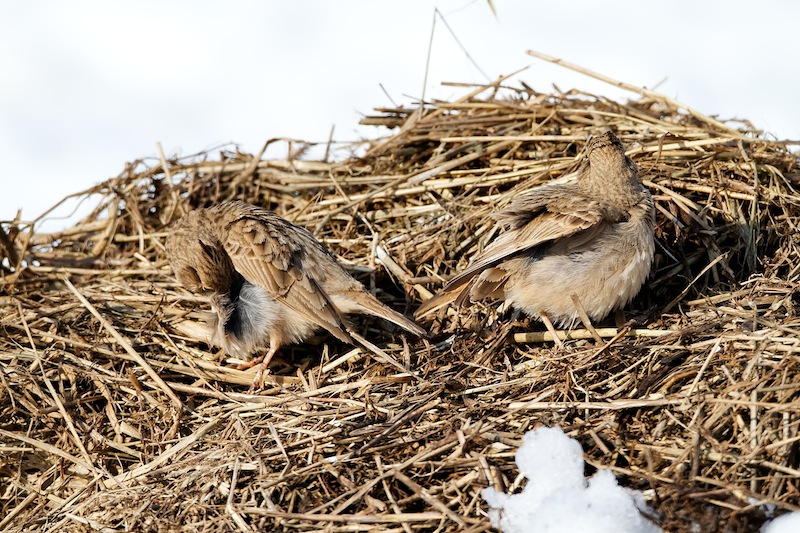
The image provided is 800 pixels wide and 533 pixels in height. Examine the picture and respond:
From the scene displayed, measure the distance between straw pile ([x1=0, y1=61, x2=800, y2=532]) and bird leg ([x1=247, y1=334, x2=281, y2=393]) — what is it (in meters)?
0.08

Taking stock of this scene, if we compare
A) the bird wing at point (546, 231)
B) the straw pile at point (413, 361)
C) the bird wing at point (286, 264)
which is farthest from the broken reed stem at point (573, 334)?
the bird wing at point (286, 264)

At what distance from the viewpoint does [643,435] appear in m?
3.98

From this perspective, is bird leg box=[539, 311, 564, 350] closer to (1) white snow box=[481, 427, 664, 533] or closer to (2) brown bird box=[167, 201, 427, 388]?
(2) brown bird box=[167, 201, 427, 388]

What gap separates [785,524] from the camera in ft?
10.8

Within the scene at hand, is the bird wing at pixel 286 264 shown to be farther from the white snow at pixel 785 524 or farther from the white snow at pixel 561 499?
the white snow at pixel 785 524

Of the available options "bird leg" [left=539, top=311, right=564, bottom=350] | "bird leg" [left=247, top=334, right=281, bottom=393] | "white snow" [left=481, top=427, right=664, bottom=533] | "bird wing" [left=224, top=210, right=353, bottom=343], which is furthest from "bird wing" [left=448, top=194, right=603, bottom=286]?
"white snow" [left=481, top=427, right=664, bottom=533]

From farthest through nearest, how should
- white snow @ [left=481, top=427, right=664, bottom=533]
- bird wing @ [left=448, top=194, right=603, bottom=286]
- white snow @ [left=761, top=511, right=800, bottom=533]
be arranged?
bird wing @ [left=448, top=194, right=603, bottom=286]
white snow @ [left=481, top=427, right=664, bottom=533]
white snow @ [left=761, top=511, right=800, bottom=533]

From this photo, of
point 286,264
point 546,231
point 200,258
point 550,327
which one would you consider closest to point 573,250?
point 546,231

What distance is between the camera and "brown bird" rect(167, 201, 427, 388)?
534cm

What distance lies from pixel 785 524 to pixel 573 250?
2084 mm

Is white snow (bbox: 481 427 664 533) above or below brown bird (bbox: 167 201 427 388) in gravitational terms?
below

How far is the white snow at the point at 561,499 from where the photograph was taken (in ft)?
11.3

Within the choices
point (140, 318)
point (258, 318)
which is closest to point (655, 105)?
point (258, 318)

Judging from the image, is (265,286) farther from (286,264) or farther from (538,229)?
(538,229)
